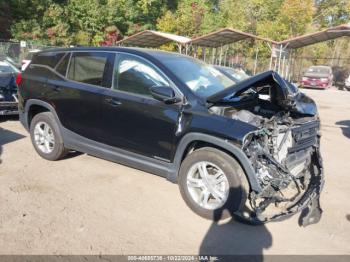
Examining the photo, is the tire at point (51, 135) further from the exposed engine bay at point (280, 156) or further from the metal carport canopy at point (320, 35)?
the metal carport canopy at point (320, 35)

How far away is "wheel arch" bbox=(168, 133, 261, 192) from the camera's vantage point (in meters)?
3.94

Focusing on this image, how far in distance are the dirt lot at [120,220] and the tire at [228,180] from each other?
0.39 feet

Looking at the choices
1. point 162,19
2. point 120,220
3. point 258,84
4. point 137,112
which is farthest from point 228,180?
point 162,19

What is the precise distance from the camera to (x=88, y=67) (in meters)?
5.36

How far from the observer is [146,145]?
15.3 ft

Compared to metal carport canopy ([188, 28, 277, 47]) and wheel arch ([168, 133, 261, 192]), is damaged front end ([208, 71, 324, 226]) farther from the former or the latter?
metal carport canopy ([188, 28, 277, 47])

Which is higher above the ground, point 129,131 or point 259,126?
point 259,126

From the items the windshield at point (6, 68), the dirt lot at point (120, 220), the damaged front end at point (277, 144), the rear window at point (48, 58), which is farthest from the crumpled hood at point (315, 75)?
the rear window at point (48, 58)

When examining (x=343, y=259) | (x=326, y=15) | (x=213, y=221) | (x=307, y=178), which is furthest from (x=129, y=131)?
(x=326, y=15)

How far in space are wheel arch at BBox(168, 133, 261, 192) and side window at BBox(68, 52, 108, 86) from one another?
4.96 ft

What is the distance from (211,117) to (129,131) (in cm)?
114

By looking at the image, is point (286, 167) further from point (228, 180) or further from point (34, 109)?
point (34, 109)

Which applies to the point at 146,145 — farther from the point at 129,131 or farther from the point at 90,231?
the point at 90,231

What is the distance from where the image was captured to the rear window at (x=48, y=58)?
581 cm
